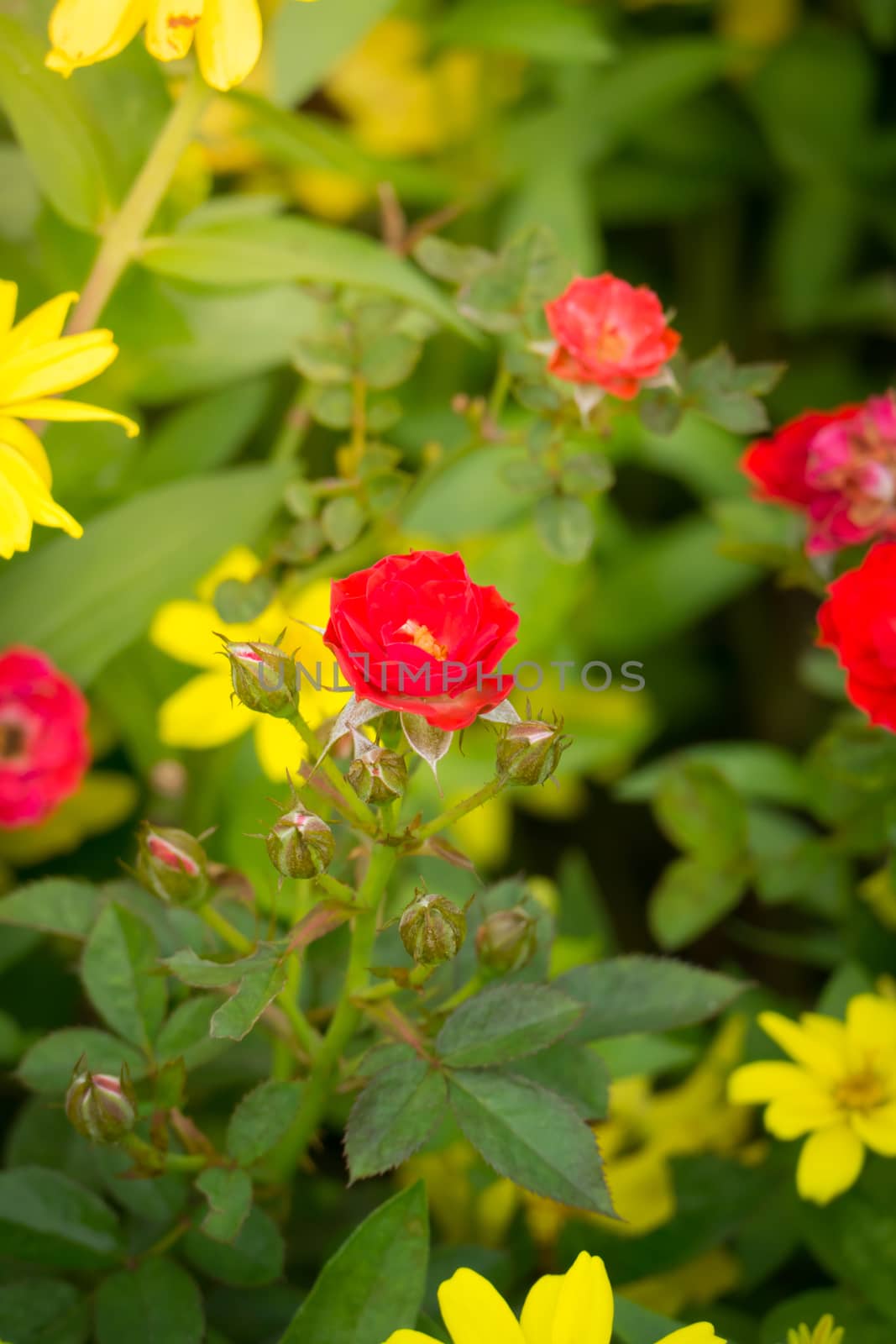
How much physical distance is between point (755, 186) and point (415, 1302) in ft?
3.43

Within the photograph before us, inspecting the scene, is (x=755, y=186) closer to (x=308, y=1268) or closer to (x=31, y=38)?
(x=31, y=38)

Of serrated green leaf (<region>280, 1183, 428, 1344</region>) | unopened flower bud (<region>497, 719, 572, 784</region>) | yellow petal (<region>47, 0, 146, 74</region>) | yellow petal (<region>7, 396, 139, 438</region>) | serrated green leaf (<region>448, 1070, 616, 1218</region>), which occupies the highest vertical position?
yellow petal (<region>47, 0, 146, 74</region>)

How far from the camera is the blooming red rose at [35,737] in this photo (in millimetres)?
642

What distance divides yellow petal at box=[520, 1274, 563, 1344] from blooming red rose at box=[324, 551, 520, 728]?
7.6 inches

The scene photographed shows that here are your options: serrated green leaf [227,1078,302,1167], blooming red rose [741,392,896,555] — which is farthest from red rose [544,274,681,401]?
serrated green leaf [227,1078,302,1167]

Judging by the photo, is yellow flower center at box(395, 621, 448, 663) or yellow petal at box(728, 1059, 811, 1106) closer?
yellow flower center at box(395, 621, 448, 663)

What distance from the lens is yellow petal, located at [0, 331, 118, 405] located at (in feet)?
1.50

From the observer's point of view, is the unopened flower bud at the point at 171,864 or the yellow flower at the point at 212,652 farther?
the yellow flower at the point at 212,652

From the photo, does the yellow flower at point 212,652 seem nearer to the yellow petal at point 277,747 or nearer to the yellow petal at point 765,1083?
the yellow petal at point 277,747

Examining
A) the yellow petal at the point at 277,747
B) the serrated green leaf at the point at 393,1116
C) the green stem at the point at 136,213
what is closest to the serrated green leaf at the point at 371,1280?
the serrated green leaf at the point at 393,1116

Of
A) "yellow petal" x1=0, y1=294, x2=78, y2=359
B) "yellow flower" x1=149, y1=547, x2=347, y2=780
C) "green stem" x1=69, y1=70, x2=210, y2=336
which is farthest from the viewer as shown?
"yellow flower" x1=149, y1=547, x2=347, y2=780

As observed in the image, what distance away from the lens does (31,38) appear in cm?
58

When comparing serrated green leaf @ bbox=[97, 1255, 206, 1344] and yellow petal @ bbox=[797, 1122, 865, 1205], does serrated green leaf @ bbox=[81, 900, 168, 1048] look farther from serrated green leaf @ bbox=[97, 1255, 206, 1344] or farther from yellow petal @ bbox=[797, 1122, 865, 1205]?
yellow petal @ bbox=[797, 1122, 865, 1205]

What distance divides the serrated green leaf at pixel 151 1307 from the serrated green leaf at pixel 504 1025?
139 mm
